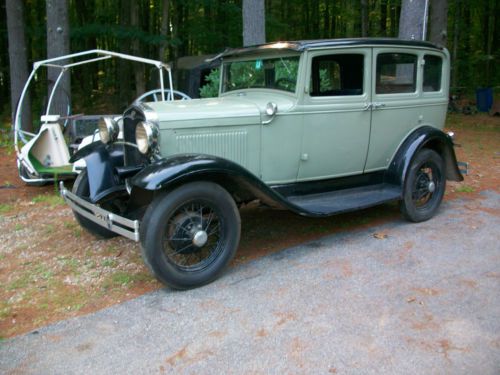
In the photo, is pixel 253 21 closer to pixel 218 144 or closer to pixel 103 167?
pixel 218 144

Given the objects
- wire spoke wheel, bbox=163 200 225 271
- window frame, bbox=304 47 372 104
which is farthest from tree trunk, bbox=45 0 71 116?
wire spoke wheel, bbox=163 200 225 271

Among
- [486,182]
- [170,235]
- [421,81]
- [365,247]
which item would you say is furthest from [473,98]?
[170,235]

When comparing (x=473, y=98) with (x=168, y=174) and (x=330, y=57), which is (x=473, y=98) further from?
(x=168, y=174)

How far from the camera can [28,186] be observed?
7.17 meters

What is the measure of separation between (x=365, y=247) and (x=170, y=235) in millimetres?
1891

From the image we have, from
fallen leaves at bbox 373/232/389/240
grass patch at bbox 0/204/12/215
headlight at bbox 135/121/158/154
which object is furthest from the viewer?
grass patch at bbox 0/204/12/215

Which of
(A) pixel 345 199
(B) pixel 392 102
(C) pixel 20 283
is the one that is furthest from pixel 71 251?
(B) pixel 392 102

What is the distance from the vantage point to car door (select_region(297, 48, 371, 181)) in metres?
4.49

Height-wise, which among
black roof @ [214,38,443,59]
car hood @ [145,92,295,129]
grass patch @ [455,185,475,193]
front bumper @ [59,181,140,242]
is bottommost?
grass patch @ [455,185,475,193]

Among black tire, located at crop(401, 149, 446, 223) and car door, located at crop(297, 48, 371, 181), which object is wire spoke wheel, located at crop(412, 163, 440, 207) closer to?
black tire, located at crop(401, 149, 446, 223)

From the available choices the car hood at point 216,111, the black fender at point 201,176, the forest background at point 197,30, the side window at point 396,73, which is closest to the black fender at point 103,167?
the black fender at point 201,176

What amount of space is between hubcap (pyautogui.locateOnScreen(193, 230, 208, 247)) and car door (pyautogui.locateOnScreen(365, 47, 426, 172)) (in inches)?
84.0

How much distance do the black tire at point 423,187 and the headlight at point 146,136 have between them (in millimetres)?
2683

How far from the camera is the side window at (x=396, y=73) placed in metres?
4.86
